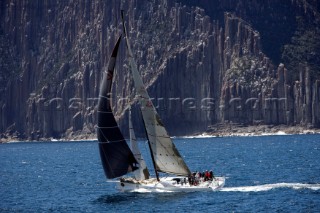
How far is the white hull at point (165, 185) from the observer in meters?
84.9

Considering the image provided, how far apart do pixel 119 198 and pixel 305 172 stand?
29.1 meters

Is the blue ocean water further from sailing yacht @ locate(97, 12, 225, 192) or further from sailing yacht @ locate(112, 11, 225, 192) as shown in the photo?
sailing yacht @ locate(97, 12, 225, 192)

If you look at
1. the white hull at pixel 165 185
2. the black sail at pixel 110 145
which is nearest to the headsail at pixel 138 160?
the white hull at pixel 165 185

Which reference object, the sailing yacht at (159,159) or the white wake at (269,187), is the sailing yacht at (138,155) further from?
the white wake at (269,187)

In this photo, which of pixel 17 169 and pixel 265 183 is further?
pixel 17 169

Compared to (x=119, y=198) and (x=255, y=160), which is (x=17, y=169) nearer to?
(x=255, y=160)

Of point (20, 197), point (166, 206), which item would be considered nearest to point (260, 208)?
point (166, 206)

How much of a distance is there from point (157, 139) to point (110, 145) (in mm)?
4392

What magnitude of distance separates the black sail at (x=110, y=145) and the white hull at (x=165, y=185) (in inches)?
63.6

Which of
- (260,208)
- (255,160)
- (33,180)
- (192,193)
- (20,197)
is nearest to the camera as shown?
(260,208)

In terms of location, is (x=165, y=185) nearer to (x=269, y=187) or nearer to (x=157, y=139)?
(x=157, y=139)

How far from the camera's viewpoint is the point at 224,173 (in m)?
110

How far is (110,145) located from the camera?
85125mm

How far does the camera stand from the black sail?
8469cm
